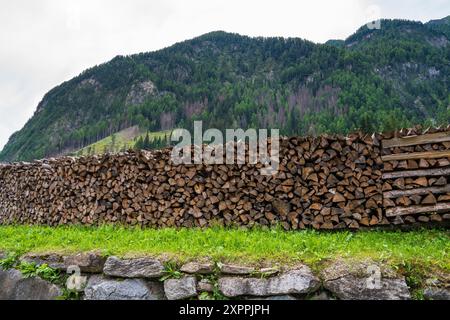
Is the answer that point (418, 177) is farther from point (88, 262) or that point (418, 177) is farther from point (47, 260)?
point (47, 260)

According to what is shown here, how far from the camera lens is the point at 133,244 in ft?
23.1

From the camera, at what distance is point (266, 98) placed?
153 m

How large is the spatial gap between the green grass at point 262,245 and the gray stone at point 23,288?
53 centimetres

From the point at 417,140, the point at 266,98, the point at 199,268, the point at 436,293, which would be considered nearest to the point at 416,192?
the point at 417,140

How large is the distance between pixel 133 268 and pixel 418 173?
17.7 ft

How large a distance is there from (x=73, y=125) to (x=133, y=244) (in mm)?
175956

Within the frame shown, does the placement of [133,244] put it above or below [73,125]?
below

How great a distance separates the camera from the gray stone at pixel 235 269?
5.55m

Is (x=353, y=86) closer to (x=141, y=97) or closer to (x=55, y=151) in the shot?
(x=141, y=97)

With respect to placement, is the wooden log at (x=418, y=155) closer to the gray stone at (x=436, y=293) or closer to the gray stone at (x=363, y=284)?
the gray stone at (x=363, y=284)

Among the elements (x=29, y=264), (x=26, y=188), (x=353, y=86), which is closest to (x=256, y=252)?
(x=29, y=264)

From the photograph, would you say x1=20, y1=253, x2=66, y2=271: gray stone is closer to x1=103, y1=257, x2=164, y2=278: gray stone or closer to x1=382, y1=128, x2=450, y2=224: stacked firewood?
x1=103, y1=257, x2=164, y2=278: gray stone

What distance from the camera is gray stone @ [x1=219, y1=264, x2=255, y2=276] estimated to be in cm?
555

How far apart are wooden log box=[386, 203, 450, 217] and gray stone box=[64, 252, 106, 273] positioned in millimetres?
5133
